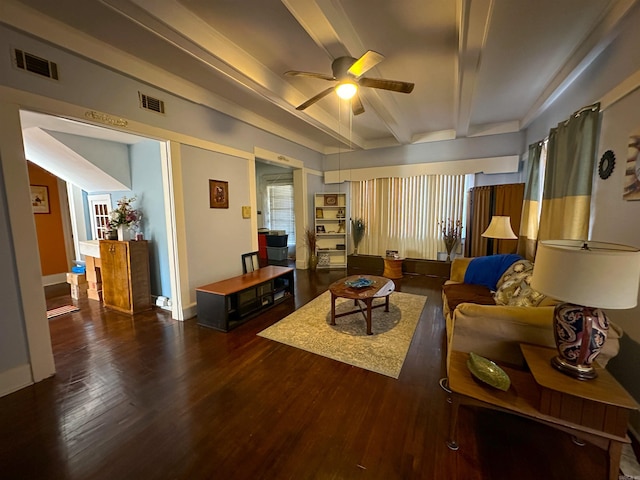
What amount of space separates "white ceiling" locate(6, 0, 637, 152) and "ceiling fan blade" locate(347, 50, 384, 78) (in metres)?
0.29

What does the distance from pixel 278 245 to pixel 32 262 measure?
4.75 metres

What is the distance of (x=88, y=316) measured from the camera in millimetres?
3387

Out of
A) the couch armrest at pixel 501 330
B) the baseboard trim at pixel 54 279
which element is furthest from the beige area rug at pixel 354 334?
the baseboard trim at pixel 54 279

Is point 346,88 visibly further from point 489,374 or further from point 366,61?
point 489,374

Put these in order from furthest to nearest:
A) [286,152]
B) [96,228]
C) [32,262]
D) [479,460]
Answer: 1. [286,152]
2. [96,228]
3. [32,262]
4. [479,460]

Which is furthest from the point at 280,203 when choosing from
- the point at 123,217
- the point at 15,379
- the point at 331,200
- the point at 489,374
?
the point at 489,374

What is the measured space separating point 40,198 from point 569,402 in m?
7.29

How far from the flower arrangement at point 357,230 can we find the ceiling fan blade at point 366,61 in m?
3.95

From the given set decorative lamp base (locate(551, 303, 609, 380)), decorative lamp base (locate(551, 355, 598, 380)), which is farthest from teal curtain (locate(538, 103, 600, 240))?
decorative lamp base (locate(551, 355, 598, 380))

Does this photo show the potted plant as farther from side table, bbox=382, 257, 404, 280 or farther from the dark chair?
the dark chair

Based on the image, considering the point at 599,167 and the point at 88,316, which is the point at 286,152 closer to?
the point at 88,316

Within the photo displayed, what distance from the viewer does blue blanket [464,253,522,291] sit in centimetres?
305

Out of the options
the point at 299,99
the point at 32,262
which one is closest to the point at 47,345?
the point at 32,262

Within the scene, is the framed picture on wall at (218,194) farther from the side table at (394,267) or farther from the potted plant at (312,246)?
the side table at (394,267)
